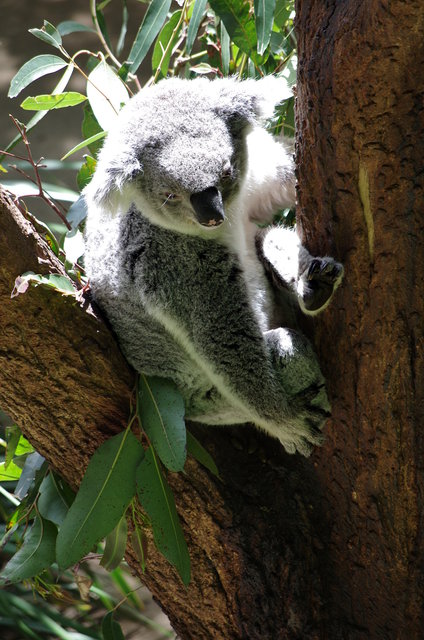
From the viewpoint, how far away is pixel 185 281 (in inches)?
86.4

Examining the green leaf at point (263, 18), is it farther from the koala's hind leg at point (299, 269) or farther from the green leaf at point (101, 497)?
the green leaf at point (101, 497)

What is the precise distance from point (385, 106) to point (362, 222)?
285mm

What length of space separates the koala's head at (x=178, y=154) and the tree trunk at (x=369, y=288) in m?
0.32

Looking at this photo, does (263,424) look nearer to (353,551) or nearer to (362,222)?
(353,551)

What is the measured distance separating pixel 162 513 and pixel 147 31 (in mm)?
1711

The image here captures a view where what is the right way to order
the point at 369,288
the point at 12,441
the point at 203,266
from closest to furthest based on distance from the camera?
the point at 369,288, the point at 203,266, the point at 12,441

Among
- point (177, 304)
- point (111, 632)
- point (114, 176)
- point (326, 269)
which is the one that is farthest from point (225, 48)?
point (111, 632)

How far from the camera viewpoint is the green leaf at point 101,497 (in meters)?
1.99

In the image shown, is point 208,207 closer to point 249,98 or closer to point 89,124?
point 249,98

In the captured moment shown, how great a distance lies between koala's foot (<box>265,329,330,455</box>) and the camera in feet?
6.57

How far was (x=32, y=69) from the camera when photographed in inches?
99.7

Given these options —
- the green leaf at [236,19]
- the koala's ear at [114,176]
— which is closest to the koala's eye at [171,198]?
the koala's ear at [114,176]

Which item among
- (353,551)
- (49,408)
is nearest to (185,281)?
(49,408)

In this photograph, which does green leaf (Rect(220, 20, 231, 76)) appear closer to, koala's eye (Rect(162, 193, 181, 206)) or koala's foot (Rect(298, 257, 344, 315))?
koala's eye (Rect(162, 193, 181, 206))
